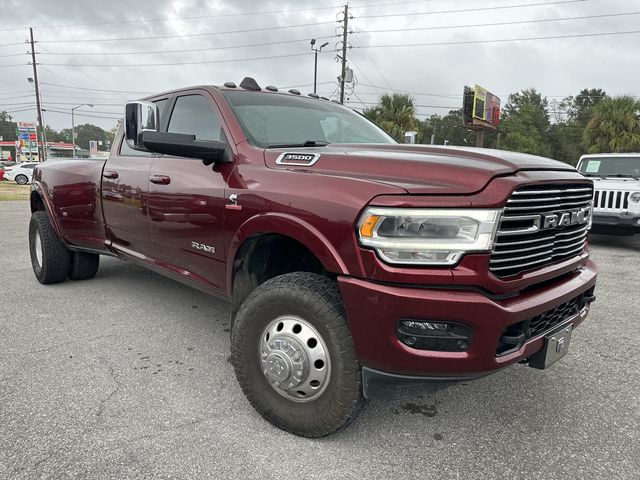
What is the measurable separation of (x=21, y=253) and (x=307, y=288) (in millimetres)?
6222

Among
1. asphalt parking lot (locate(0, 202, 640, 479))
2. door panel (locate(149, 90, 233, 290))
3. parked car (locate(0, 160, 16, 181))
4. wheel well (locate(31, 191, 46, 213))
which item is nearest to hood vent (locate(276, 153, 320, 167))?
door panel (locate(149, 90, 233, 290))

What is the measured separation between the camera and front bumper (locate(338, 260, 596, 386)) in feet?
5.96

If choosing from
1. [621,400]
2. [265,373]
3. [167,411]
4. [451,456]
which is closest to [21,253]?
[167,411]

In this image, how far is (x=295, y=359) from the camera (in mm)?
2168

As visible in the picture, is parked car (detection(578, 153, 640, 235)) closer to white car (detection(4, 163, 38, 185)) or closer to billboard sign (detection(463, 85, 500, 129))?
billboard sign (detection(463, 85, 500, 129))

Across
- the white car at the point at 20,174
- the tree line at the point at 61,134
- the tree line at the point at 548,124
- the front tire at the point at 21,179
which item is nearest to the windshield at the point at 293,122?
the tree line at the point at 548,124

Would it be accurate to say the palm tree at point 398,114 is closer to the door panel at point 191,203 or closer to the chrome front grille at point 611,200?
the chrome front grille at point 611,200

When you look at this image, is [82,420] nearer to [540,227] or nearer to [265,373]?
[265,373]

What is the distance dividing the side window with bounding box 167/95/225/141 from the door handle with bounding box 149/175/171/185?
1.14 feet

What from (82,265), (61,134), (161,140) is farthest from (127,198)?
(61,134)

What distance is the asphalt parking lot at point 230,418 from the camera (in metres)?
2.06

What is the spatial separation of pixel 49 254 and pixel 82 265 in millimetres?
348

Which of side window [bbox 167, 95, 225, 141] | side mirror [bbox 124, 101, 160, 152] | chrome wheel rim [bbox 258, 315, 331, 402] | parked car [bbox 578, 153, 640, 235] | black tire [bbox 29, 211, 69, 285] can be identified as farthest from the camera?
parked car [bbox 578, 153, 640, 235]

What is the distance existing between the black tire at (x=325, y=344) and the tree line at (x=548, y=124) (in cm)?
2198
